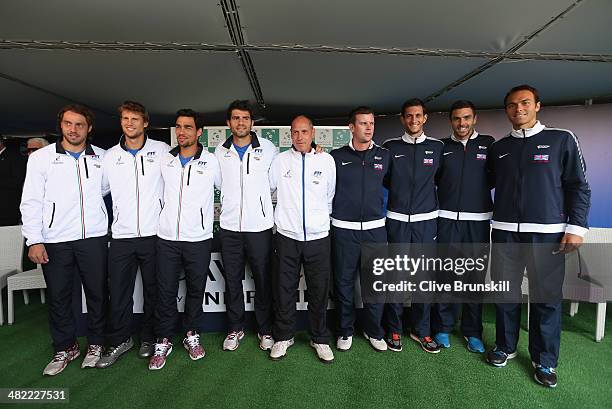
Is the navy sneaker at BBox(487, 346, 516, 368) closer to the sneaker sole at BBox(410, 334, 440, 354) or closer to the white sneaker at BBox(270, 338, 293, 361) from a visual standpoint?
the sneaker sole at BBox(410, 334, 440, 354)

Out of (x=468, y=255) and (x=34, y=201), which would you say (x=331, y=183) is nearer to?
(x=468, y=255)

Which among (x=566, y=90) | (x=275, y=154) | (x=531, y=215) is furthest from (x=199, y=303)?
(x=566, y=90)

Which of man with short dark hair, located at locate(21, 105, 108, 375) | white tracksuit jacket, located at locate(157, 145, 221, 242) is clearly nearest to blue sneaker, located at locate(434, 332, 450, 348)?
white tracksuit jacket, located at locate(157, 145, 221, 242)

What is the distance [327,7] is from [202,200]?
1339 millimetres

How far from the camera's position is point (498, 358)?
2250 millimetres

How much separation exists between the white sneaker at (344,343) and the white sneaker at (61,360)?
1765 millimetres

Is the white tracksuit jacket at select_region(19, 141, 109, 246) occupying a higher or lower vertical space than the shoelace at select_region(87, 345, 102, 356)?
higher

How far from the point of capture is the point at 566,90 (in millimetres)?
3357

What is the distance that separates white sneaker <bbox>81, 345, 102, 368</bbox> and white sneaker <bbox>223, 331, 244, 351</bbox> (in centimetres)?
81

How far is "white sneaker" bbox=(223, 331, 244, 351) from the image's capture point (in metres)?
2.45

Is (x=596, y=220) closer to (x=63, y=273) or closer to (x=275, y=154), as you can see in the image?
(x=275, y=154)

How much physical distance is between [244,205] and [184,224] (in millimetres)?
394

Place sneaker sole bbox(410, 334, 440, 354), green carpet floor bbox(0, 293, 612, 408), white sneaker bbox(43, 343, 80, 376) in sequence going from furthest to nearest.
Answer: sneaker sole bbox(410, 334, 440, 354) → white sneaker bbox(43, 343, 80, 376) → green carpet floor bbox(0, 293, 612, 408)

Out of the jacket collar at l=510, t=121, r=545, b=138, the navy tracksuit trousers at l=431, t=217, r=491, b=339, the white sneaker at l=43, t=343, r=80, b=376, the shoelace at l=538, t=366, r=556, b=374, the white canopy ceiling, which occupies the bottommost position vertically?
the shoelace at l=538, t=366, r=556, b=374
